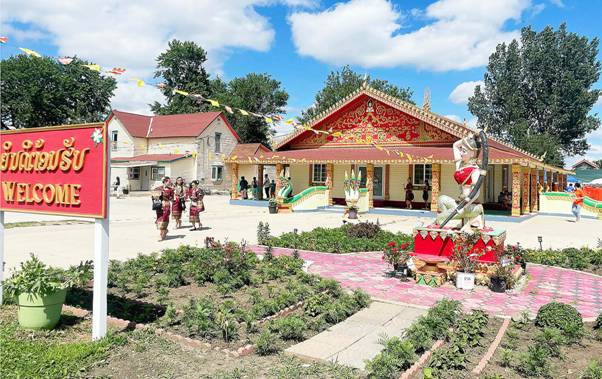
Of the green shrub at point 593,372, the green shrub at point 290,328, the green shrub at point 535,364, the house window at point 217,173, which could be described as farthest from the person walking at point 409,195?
the house window at point 217,173

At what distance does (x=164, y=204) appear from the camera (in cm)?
1341

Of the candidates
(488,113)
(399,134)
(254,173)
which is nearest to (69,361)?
(399,134)

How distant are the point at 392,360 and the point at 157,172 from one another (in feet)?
128

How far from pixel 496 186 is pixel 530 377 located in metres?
25.1

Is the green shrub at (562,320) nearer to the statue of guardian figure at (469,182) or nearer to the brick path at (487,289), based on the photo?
the brick path at (487,289)

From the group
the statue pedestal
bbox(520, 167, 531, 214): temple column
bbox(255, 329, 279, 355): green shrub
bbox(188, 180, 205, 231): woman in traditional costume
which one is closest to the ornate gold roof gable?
bbox(520, 167, 531, 214): temple column

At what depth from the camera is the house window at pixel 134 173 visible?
133 feet

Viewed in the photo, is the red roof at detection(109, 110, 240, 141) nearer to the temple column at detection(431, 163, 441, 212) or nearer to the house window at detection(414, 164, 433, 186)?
the house window at detection(414, 164, 433, 186)

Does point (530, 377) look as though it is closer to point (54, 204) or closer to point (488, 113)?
point (54, 204)

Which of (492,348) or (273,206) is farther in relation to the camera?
(273,206)

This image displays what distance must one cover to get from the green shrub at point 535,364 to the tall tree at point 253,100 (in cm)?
5586

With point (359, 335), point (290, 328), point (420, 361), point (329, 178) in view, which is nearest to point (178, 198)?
point (290, 328)

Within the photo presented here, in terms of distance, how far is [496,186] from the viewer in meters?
27.5

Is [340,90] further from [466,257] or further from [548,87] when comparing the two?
[466,257]
